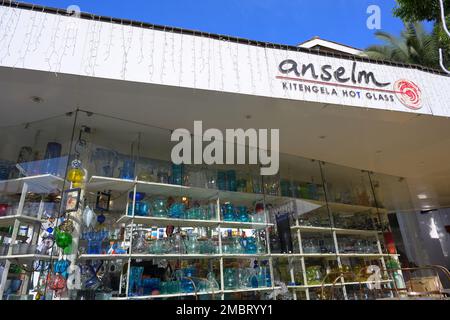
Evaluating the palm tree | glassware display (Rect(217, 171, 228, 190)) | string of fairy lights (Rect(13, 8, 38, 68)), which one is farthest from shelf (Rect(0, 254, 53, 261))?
the palm tree

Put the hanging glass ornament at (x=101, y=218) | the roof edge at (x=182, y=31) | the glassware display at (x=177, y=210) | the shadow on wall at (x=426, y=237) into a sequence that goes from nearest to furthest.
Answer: the roof edge at (x=182, y=31), the hanging glass ornament at (x=101, y=218), the glassware display at (x=177, y=210), the shadow on wall at (x=426, y=237)

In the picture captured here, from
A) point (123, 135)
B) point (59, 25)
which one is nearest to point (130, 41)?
point (59, 25)

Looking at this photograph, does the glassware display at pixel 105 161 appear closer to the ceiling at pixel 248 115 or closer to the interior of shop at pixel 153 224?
the interior of shop at pixel 153 224

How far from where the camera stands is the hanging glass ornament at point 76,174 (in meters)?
2.65

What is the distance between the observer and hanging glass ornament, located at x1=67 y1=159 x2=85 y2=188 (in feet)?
8.71

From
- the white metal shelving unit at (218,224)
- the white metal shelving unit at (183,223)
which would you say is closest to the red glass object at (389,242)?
the white metal shelving unit at (183,223)

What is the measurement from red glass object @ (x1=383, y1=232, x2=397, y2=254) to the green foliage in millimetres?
3068

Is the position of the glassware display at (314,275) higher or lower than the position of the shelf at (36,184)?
lower

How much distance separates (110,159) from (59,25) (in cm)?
126

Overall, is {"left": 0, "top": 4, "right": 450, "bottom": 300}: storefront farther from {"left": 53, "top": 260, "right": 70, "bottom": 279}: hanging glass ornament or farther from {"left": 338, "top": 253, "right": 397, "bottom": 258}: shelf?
{"left": 338, "top": 253, "right": 397, "bottom": 258}: shelf

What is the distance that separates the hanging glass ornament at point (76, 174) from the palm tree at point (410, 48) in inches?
334

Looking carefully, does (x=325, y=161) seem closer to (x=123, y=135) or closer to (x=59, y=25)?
(x=123, y=135)
